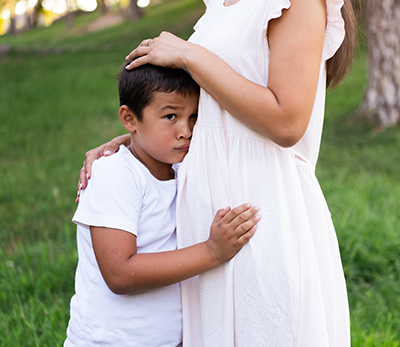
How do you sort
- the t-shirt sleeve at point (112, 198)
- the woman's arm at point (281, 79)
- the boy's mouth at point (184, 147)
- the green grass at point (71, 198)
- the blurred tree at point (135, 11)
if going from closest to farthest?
the woman's arm at point (281, 79) → the t-shirt sleeve at point (112, 198) → the boy's mouth at point (184, 147) → the green grass at point (71, 198) → the blurred tree at point (135, 11)

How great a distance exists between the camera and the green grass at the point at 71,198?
8.21 feet

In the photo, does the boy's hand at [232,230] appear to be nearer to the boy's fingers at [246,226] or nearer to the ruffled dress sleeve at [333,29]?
the boy's fingers at [246,226]

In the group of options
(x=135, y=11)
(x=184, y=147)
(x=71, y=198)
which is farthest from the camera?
(x=135, y=11)

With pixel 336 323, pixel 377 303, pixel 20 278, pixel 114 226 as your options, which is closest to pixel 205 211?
pixel 114 226

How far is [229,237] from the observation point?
1.20 metres

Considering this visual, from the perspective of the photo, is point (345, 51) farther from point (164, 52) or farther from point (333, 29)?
point (164, 52)

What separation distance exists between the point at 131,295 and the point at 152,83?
606 millimetres

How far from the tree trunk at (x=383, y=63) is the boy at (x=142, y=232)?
4.66 m

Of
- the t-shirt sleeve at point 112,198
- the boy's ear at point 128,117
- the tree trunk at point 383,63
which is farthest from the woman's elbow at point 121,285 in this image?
the tree trunk at point 383,63

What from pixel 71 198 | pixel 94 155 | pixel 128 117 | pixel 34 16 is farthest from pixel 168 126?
pixel 34 16

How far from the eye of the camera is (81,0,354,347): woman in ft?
3.76

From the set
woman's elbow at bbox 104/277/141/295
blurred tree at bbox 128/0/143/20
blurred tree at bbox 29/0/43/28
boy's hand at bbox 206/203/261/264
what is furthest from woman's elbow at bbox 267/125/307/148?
blurred tree at bbox 29/0/43/28

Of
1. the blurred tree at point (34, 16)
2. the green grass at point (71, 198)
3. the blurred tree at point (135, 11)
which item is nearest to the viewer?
the green grass at point (71, 198)

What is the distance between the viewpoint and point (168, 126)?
4.32ft
